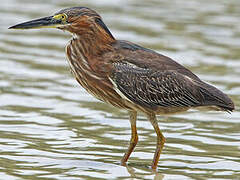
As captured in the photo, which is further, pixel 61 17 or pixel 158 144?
pixel 158 144

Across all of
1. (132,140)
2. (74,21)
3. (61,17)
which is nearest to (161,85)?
(132,140)

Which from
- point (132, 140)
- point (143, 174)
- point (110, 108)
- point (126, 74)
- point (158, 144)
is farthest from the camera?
point (110, 108)

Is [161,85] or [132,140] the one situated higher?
[161,85]

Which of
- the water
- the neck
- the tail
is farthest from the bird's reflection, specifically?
the neck

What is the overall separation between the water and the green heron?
0.61m

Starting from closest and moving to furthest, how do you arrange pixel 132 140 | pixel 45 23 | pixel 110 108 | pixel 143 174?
1. pixel 143 174
2. pixel 45 23
3. pixel 132 140
4. pixel 110 108

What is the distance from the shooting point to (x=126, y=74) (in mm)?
9719

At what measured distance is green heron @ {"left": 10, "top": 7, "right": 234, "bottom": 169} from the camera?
969 centimetres

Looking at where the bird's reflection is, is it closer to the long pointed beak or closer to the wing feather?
the wing feather

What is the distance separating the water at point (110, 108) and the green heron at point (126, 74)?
2.01ft

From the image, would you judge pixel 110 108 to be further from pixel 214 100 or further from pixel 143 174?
pixel 143 174

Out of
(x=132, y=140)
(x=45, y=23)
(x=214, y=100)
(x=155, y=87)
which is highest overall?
(x=45, y=23)

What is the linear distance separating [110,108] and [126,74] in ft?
10.2

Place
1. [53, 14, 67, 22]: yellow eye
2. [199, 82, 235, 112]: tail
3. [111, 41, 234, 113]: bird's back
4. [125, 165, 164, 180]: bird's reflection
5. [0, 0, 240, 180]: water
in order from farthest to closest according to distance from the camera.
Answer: [199, 82, 235, 112]: tail < [111, 41, 234, 113]: bird's back < [53, 14, 67, 22]: yellow eye < [0, 0, 240, 180]: water < [125, 165, 164, 180]: bird's reflection
